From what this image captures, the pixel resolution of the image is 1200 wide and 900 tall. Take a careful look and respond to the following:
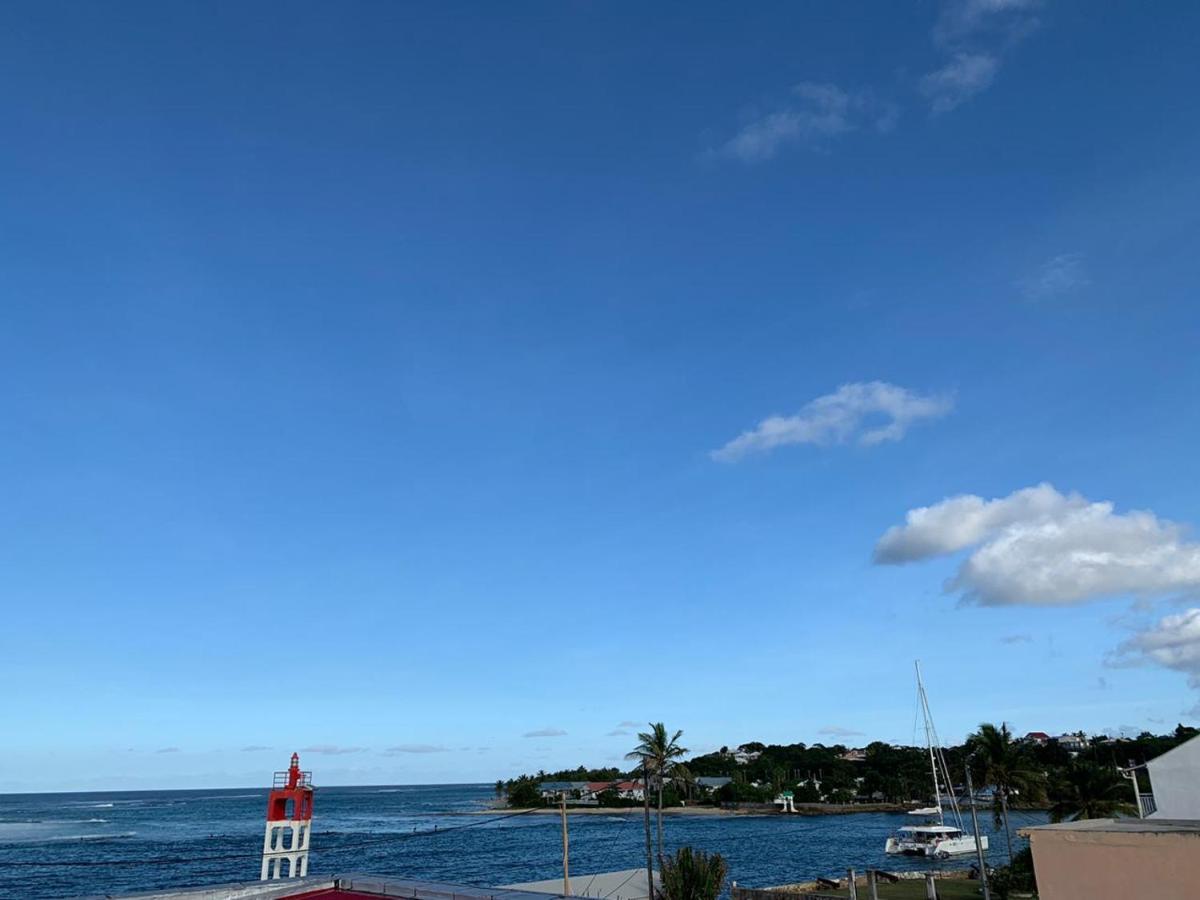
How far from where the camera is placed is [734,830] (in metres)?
137

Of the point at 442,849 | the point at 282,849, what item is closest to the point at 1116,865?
the point at 282,849

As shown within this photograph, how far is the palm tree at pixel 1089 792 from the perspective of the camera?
55.2 m

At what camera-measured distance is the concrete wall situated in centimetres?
1141

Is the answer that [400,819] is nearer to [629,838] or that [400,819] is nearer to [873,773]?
[629,838]

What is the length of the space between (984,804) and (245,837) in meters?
139

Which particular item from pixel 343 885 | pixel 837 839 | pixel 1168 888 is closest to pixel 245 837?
pixel 837 839

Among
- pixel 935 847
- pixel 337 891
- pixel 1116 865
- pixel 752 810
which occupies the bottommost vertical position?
pixel 752 810

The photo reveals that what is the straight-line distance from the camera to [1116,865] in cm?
1202

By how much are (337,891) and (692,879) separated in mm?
19981

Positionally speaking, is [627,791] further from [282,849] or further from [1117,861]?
[1117,861]

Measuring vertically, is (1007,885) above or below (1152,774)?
below

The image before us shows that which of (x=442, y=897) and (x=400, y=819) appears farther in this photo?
(x=400, y=819)

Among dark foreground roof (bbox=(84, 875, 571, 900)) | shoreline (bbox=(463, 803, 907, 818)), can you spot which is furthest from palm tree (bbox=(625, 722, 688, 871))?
shoreline (bbox=(463, 803, 907, 818))

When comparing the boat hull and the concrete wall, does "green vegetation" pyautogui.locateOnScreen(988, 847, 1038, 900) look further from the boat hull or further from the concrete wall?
the boat hull
